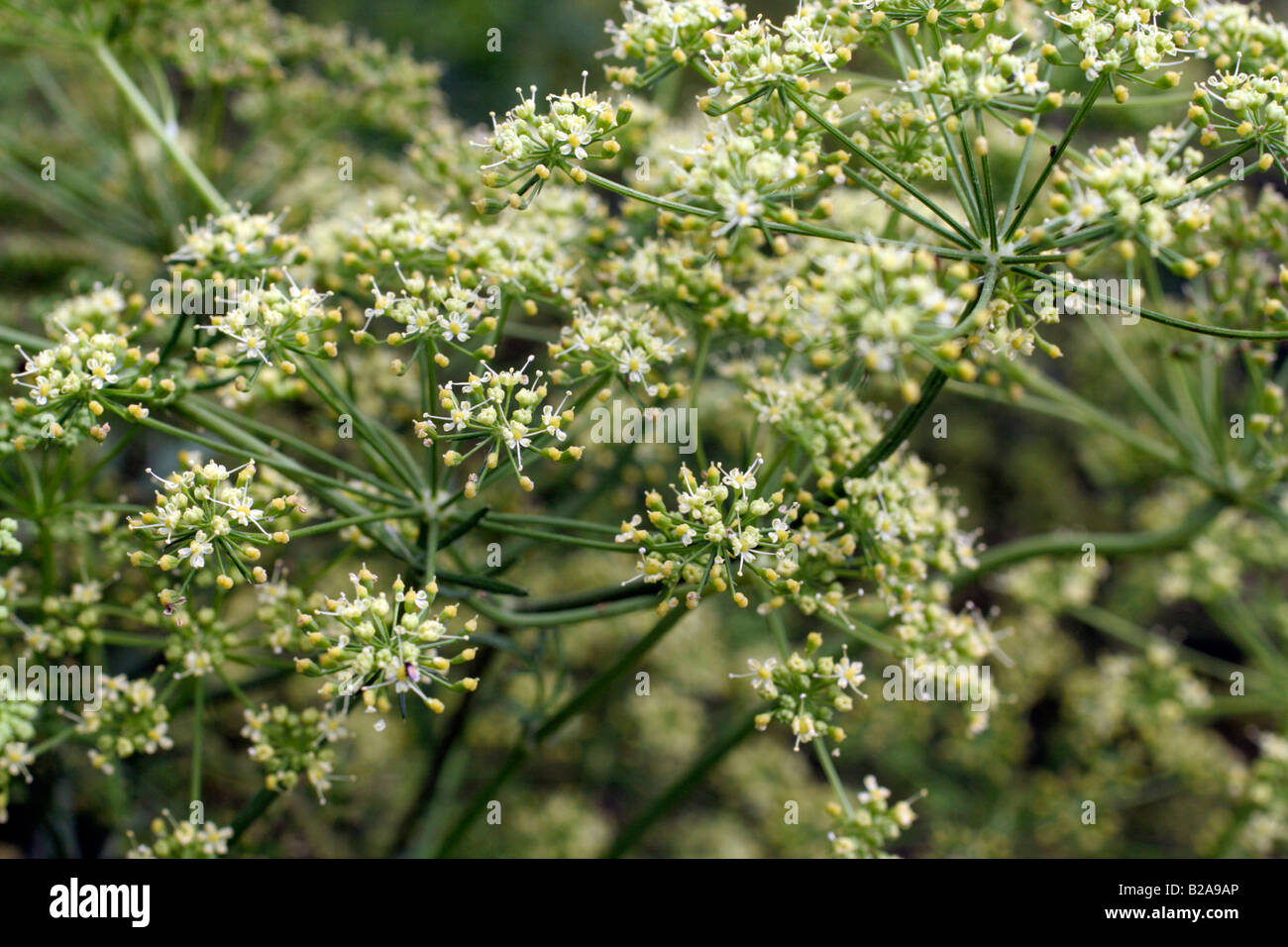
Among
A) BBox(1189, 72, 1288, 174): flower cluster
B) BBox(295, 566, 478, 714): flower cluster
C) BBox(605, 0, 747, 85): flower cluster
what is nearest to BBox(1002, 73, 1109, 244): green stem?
BBox(1189, 72, 1288, 174): flower cluster

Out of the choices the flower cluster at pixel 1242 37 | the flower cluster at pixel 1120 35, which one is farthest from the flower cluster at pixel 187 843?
the flower cluster at pixel 1242 37

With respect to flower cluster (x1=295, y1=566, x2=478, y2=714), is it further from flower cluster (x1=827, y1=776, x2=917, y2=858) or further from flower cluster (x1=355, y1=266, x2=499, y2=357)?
flower cluster (x1=827, y1=776, x2=917, y2=858)

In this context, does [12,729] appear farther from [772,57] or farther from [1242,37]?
[1242,37]

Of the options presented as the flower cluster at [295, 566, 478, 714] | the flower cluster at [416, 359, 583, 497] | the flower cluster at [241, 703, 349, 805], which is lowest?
the flower cluster at [241, 703, 349, 805]

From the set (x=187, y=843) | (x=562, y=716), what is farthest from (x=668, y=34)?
(x=187, y=843)

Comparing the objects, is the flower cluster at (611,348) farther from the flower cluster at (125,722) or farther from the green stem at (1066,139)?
the flower cluster at (125,722)
